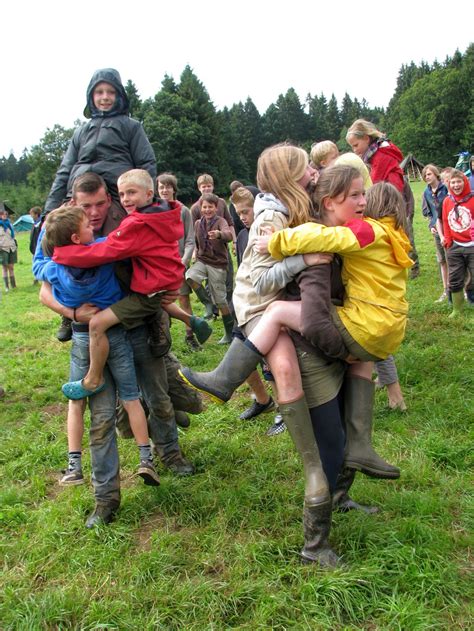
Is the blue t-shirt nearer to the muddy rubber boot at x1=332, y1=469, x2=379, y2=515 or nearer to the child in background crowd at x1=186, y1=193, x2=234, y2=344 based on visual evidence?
the muddy rubber boot at x1=332, y1=469, x2=379, y2=515

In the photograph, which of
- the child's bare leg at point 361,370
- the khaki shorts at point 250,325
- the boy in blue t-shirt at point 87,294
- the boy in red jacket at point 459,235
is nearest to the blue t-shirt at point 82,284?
the boy in blue t-shirt at point 87,294

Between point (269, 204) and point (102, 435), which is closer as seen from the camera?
point (269, 204)

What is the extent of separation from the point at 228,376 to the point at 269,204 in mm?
969

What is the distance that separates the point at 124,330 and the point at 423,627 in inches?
92.9

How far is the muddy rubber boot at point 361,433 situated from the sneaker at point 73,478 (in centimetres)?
199

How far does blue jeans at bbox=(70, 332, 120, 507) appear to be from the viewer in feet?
11.5

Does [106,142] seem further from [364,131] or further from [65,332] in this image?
[364,131]

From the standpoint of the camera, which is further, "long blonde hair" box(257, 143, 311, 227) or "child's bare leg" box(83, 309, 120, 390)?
"child's bare leg" box(83, 309, 120, 390)

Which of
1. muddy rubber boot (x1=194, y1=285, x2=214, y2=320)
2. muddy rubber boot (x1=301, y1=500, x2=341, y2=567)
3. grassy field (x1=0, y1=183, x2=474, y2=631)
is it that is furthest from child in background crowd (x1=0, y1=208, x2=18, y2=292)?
muddy rubber boot (x1=301, y1=500, x2=341, y2=567)

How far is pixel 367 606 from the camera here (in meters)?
2.59

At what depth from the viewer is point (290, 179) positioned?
9.39 feet

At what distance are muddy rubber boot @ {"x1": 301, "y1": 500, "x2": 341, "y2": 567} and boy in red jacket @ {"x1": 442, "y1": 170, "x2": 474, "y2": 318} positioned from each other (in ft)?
18.0

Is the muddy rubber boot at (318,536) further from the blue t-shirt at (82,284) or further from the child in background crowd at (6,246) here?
the child in background crowd at (6,246)

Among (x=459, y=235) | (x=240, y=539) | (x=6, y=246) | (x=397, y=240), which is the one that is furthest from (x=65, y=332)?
(x=6, y=246)
